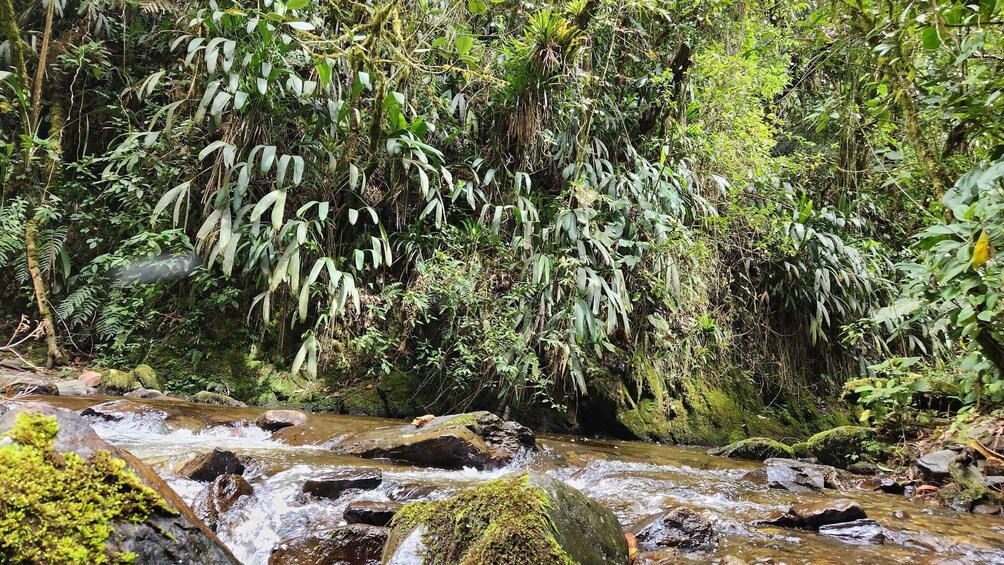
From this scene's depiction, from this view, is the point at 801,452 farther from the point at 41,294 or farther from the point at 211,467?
the point at 41,294

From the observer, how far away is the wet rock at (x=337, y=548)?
205 centimetres

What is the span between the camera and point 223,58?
17.8ft

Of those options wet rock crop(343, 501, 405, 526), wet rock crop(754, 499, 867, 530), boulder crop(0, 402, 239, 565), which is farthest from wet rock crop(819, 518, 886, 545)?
boulder crop(0, 402, 239, 565)

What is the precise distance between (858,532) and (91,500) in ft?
10.0

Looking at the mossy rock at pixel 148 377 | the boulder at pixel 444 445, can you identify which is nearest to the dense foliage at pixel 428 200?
the mossy rock at pixel 148 377

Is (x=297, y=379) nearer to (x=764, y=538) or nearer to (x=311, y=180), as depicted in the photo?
(x=311, y=180)

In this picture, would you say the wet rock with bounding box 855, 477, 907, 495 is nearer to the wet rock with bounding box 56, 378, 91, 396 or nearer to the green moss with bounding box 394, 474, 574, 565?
the green moss with bounding box 394, 474, 574, 565

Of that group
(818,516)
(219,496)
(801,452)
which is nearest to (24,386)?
(219,496)

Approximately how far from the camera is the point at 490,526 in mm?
1652

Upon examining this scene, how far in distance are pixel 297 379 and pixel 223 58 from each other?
318 centimetres

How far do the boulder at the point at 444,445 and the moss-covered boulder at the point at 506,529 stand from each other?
1647 mm

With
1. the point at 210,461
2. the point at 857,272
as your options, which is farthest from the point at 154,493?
the point at 857,272

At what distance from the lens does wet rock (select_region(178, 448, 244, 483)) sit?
8.64ft

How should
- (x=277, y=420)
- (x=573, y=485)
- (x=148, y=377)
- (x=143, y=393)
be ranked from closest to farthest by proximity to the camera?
(x=573, y=485) → (x=277, y=420) → (x=143, y=393) → (x=148, y=377)
